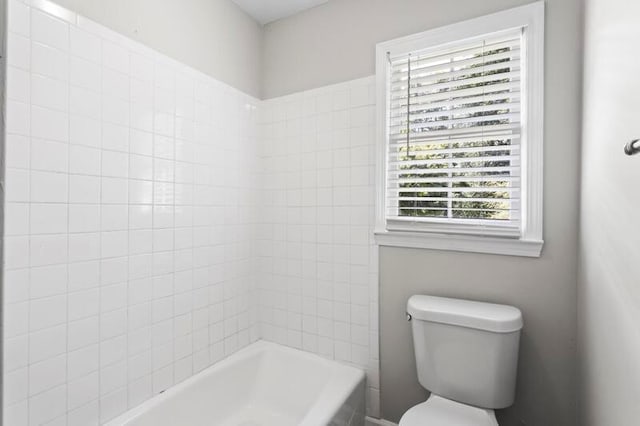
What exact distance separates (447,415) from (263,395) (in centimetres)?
110

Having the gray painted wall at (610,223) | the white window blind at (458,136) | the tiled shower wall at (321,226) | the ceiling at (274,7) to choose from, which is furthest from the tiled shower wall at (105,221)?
the gray painted wall at (610,223)

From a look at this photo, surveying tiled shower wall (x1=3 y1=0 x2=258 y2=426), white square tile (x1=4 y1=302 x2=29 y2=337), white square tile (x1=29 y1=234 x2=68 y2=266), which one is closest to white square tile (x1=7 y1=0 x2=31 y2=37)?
tiled shower wall (x1=3 y1=0 x2=258 y2=426)

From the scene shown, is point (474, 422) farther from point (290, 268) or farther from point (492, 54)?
point (492, 54)

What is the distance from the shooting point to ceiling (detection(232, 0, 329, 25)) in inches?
77.9

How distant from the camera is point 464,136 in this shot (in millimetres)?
1601

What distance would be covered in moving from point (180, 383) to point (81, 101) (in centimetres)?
138

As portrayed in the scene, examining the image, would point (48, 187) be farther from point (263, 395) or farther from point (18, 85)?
point (263, 395)

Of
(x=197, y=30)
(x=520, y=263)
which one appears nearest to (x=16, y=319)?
(x=197, y=30)

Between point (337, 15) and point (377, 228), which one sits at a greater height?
point (337, 15)

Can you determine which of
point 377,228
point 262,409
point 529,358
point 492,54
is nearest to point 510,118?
point 492,54

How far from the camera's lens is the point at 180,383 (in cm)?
167

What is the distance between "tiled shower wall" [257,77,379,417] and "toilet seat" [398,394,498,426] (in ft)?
1.49

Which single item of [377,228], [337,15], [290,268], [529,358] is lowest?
[529,358]

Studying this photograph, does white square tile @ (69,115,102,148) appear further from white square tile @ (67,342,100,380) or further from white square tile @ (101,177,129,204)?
white square tile @ (67,342,100,380)
